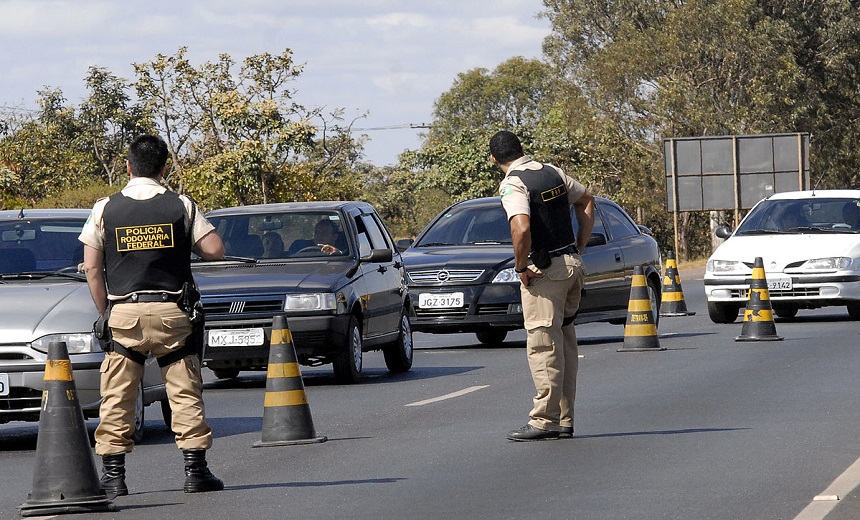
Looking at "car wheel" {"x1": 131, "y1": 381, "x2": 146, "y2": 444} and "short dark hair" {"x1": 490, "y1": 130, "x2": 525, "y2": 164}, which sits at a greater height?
"short dark hair" {"x1": 490, "y1": 130, "x2": 525, "y2": 164}

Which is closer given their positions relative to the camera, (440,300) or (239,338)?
(239,338)

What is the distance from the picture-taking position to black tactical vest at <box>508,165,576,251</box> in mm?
9750

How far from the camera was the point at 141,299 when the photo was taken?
7.82 metres

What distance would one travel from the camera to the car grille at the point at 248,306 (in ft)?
44.9

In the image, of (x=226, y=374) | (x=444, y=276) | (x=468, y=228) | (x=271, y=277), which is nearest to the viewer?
(x=271, y=277)

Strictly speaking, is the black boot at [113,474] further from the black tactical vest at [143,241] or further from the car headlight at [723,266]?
the car headlight at [723,266]

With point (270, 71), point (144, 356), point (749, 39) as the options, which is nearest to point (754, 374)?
point (144, 356)

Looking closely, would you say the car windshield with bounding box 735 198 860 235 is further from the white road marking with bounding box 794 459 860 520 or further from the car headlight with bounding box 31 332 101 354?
the white road marking with bounding box 794 459 860 520

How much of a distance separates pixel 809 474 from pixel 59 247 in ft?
17.7

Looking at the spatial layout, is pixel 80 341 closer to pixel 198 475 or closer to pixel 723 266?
pixel 198 475

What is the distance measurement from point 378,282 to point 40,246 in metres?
4.29

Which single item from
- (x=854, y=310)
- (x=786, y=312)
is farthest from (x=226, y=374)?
(x=786, y=312)

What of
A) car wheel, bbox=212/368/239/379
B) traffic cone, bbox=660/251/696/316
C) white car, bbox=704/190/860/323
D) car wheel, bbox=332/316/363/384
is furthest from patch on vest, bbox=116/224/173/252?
traffic cone, bbox=660/251/696/316

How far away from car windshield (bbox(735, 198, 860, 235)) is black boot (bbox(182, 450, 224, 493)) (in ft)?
46.0
